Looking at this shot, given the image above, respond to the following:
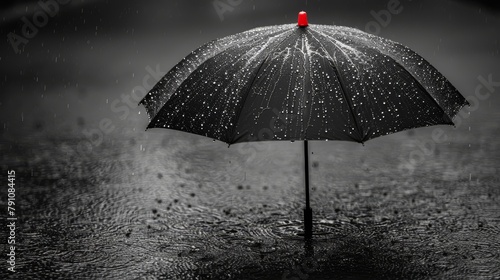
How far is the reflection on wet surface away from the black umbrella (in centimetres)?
107

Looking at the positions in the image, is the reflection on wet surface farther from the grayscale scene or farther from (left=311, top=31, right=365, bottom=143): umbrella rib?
(left=311, top=31, right=365, bottom=143): umbrella rib

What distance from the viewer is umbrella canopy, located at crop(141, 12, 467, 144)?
395cm

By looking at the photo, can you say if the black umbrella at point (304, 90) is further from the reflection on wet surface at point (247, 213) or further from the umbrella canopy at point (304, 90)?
the reflection on wet surface at point (247, 213)

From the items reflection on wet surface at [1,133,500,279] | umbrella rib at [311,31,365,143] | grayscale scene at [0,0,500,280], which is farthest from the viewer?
reflection on wet surface at [1,133,500,279]

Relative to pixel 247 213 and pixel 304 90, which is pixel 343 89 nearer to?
pixel 304 90

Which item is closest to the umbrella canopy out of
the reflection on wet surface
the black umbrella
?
the black umbrella

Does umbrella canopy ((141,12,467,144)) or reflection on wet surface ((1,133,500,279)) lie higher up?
umbrella canopy ((141,12,467,144))

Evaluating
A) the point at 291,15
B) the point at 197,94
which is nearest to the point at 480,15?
the point at 291,15

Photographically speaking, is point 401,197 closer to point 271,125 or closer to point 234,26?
point 271,125

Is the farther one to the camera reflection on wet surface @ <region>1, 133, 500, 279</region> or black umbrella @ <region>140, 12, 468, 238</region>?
reflection on wet surface @ <region>1, 133, 500, 279</region>

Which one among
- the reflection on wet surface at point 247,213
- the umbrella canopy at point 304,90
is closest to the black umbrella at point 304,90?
the umbrella canopy at point 304,90

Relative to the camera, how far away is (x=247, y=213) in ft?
19.0

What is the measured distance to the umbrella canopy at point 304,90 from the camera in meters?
3.95

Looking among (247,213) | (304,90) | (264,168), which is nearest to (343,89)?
(304,90)
